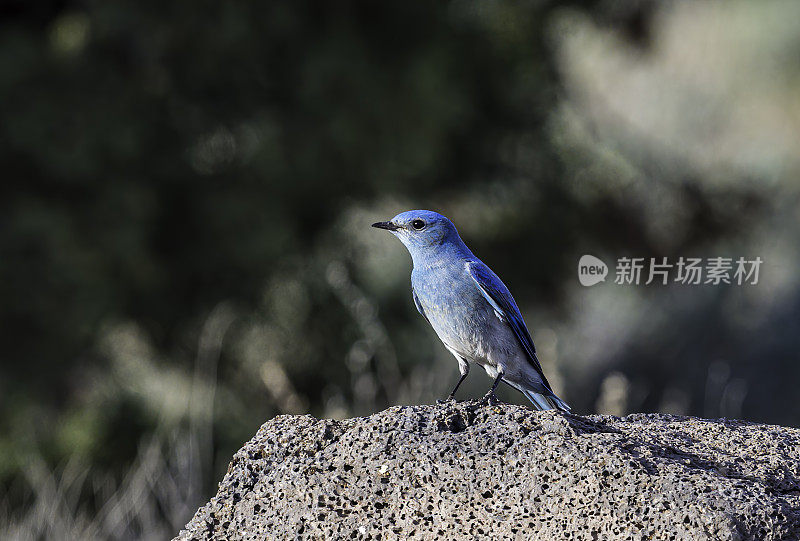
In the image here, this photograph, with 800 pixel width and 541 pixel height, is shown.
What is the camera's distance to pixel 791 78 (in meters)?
8.55

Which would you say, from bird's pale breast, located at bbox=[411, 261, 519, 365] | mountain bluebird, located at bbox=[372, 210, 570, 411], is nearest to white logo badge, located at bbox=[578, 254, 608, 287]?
mountain bluebird, located at bbox=[372, 210, 570, 411]

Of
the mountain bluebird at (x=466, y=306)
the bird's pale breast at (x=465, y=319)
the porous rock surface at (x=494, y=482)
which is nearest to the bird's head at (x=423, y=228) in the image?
the mountain bluebird at (x=466, y=306)

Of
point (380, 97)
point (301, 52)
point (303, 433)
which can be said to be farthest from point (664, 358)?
point (303, 433)

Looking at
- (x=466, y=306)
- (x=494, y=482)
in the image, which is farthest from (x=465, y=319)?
(x=494, y=482)

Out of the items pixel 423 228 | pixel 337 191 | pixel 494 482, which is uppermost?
pixel 337 191

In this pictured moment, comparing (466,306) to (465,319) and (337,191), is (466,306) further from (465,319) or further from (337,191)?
(337,191)

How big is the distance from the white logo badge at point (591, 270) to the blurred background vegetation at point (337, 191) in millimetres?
166

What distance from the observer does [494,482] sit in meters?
2.29

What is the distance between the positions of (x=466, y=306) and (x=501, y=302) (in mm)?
120

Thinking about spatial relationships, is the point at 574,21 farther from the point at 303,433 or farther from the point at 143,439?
the point at 303,433

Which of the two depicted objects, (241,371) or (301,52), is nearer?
(241,371)

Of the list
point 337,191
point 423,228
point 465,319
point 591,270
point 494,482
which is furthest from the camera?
point 337,191

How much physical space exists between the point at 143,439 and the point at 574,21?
5141 mm

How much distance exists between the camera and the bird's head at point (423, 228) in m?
3.47
